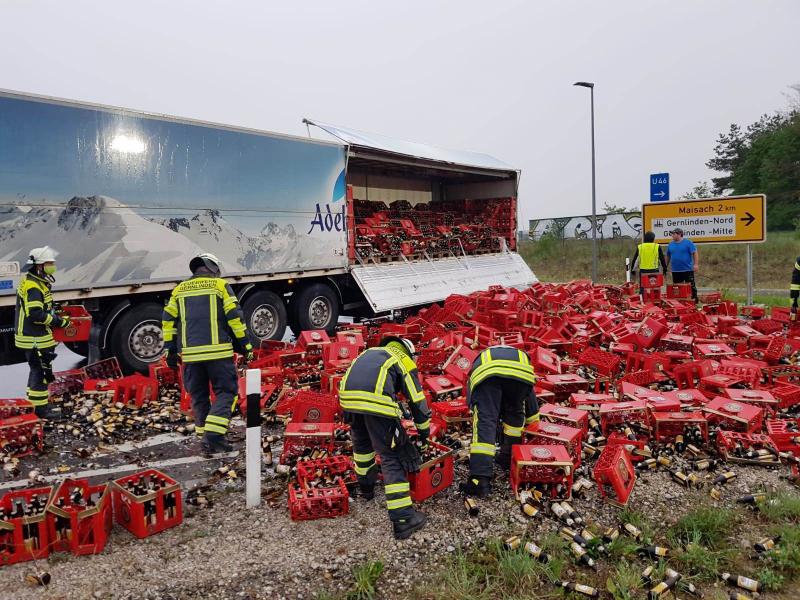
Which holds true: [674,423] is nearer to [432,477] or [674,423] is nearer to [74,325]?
[432,477]

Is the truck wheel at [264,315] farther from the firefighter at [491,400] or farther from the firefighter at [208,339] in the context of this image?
the firefighter at [491,400]

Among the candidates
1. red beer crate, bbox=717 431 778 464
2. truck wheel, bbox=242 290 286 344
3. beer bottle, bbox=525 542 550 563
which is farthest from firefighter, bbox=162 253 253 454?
red beer crate, bbox=717 431 778 464

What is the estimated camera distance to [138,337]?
777 cm

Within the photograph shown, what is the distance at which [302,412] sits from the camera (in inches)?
213

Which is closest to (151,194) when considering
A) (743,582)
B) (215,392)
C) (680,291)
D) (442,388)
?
(215,392)

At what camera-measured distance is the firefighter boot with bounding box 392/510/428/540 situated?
3.88m

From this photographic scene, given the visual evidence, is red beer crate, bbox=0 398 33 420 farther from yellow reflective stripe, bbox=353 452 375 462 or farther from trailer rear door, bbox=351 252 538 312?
trailer rear door, bbox=351 252 538 312

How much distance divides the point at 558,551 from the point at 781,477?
241cm

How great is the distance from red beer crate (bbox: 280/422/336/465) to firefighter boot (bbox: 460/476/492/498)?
51.4 inches

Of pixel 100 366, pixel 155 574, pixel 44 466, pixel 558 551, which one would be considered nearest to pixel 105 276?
pixel 100 366

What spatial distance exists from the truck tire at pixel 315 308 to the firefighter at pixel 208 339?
408 cm

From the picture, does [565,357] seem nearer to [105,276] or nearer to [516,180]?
[105,276]

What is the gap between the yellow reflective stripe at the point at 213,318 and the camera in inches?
220

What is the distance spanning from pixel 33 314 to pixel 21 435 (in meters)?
1.34
